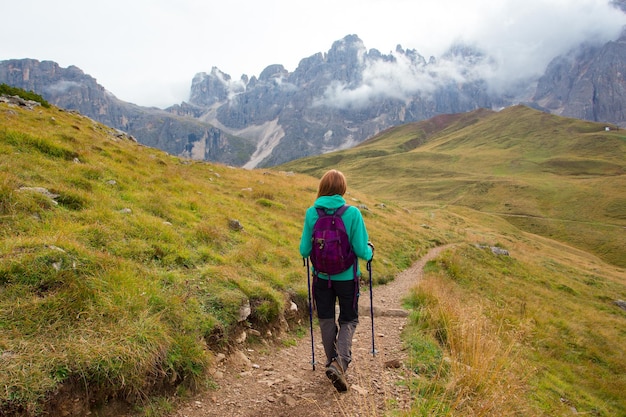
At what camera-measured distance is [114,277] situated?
6594 millimetres

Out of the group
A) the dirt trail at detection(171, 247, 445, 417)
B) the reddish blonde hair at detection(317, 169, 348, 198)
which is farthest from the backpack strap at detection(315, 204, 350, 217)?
the dirt trail at detection(171, 247, 445, 417)

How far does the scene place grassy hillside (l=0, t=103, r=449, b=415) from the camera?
4777 millimetres

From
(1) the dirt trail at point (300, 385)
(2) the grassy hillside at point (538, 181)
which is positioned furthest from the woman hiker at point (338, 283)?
(2) the grassy hillside at point (538, 181)

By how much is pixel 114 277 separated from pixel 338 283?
448cm

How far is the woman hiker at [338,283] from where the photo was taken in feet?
20.2

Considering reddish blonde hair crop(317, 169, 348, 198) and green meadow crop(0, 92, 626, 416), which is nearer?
green meadow crop(0, 92, 626, 416)

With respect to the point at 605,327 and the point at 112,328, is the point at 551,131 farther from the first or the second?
the point at 112,328

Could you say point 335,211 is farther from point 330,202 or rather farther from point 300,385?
point 300,385

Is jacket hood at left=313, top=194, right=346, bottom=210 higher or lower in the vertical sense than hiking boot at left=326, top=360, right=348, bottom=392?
higher

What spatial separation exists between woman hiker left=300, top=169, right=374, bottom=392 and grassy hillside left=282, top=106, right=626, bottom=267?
83.3 meters

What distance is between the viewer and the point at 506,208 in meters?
98.2

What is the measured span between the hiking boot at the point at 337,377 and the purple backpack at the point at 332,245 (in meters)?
1.72

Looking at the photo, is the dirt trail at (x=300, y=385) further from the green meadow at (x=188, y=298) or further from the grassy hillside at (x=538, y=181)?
the grassy hillside at (x=538, y=181)

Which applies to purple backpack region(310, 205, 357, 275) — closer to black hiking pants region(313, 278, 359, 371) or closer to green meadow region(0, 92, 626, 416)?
black hiking pants region(313, 278, 359, 371)
